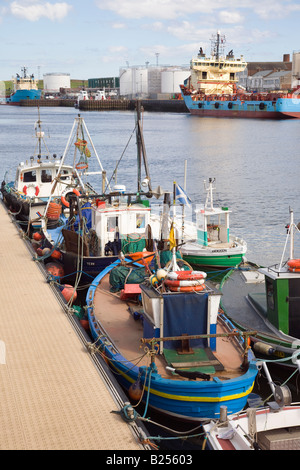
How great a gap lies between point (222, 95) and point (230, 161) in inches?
2692

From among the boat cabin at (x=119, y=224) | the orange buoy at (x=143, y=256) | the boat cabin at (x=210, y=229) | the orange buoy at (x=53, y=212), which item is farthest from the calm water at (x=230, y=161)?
the orange buoy at (x=53, y=212)

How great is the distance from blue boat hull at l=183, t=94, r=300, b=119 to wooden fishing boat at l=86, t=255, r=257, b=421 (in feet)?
357

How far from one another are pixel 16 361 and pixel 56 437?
3166 millimetres

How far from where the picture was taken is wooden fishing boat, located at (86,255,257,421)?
36.9ft

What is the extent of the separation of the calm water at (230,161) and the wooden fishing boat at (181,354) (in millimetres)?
14021

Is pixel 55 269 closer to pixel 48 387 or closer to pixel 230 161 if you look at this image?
pixel 48 387

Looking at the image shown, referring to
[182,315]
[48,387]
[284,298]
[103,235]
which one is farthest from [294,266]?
[103,235]

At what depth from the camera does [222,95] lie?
12719 cm

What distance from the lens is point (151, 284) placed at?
12688 mm

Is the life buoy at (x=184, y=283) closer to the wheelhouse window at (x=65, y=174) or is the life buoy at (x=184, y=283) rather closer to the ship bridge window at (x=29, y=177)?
the wheelhouse window at (x=65, y=174)
